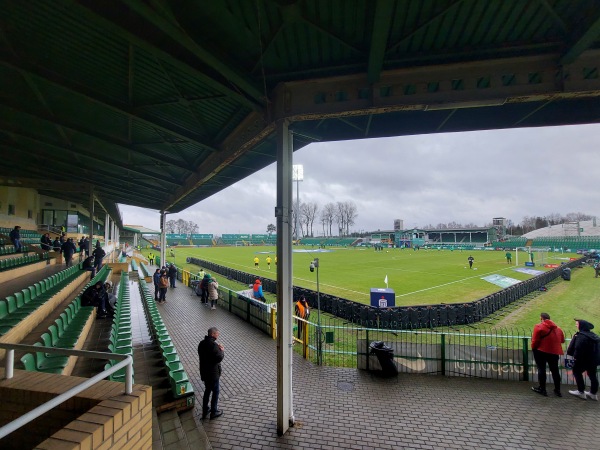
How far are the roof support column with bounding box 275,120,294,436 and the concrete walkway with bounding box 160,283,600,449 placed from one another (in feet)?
2.29

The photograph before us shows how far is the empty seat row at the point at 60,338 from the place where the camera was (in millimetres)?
4148

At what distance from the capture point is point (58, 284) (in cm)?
1060

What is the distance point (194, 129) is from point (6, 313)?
5557mm

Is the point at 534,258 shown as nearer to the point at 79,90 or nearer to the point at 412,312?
the point at 412,312

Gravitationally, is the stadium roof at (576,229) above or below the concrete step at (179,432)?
above

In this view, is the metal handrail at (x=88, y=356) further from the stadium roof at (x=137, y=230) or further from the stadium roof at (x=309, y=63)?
the stadium roof at (x=137, y=230)

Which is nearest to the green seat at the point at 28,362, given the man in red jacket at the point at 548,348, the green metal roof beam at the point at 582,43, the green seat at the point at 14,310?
the green seat at the point at 14,310

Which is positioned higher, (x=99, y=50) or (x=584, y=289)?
(x=99, y=50)

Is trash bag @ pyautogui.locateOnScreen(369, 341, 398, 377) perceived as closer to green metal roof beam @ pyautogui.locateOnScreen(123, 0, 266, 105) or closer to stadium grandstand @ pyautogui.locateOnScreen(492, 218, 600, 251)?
green metal roof beam @ pyautogui.locateOnScreen(123, 0, 266, 105)

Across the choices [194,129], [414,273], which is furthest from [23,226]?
[414,273]

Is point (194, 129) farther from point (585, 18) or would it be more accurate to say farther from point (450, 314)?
point (450, 314)

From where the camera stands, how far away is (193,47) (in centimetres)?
391

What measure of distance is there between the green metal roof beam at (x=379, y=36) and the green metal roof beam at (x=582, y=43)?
2.28 m

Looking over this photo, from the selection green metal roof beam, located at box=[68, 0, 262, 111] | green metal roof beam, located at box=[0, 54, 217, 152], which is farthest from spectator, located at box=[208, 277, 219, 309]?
green metal roof beam, located at box=[68, 0, 262, 111]
